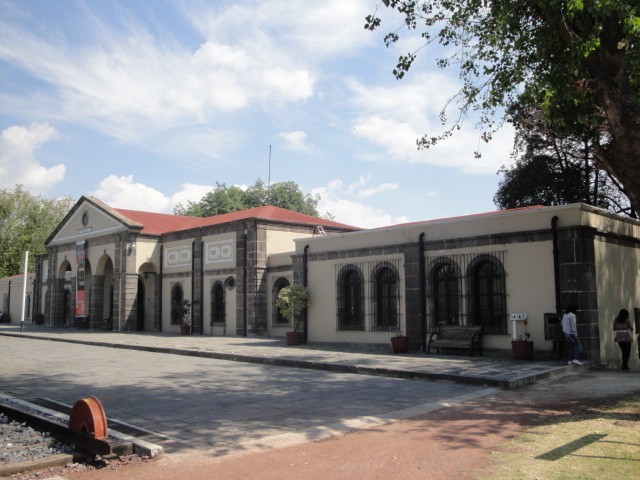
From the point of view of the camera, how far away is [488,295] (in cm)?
1530

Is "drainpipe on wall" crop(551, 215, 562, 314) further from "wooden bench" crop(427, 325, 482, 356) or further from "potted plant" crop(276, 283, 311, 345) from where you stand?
"potted plant" crop(276, 283, 311, 345)

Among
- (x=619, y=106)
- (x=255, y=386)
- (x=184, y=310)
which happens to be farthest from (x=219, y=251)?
(x=619, y=106)

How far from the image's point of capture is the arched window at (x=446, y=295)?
1594 cm

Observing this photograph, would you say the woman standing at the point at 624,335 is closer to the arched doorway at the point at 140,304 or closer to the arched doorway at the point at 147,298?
the arched doorway at the point at 147,298

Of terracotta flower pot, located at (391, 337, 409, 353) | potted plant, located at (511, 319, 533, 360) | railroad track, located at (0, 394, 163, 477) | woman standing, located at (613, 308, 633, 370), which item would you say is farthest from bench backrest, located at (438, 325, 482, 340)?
railroad track, located at (0, 394, 163, 477)

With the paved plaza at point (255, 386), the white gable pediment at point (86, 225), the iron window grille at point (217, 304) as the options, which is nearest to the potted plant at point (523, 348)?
the paved plaza at point (255, 386)

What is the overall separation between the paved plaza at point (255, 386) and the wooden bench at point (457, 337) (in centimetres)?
45

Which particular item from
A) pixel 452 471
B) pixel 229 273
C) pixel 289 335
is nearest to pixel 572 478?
pixel 452 471

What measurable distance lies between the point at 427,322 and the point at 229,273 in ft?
36.2

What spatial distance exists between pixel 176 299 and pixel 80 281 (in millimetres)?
7379

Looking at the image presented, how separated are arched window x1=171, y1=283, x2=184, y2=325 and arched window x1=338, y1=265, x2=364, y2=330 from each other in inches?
446

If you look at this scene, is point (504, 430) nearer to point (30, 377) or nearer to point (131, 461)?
point (131, 461)

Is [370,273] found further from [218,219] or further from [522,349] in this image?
[218,219]

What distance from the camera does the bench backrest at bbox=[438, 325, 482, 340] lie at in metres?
15.1
